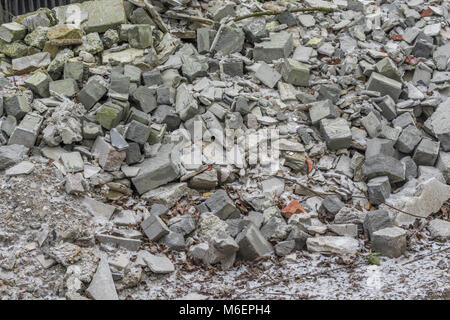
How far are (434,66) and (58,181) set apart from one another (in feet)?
17.0

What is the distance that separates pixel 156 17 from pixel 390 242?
4.20m

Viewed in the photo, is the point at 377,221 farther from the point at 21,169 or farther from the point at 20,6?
the point at 20,6

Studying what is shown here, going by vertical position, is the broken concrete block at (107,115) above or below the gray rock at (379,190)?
above

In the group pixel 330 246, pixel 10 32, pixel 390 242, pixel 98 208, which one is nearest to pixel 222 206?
pixel 330 246

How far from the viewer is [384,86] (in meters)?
6.12

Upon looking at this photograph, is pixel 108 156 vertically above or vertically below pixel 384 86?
below

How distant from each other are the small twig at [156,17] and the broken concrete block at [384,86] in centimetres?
284

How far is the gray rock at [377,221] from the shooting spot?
15.3ft

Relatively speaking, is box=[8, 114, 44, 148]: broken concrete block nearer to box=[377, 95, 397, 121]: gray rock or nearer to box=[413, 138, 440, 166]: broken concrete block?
box=[377, 95, 397, 121]: gray rock

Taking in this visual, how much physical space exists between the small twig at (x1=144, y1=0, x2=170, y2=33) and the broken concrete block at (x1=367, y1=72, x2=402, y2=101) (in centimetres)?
284

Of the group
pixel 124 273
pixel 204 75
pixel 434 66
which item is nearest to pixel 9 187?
pixel 124 273

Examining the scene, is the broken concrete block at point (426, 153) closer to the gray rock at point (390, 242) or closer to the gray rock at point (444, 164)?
the gray rock at point (444, 164)

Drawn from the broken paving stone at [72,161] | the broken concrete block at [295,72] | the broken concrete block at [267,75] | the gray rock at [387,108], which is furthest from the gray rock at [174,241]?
the gray rock at [387,108]

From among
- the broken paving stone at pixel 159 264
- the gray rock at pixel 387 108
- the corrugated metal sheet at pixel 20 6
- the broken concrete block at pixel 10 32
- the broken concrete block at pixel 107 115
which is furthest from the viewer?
the corrugated metal sheet at pixel 20 6
